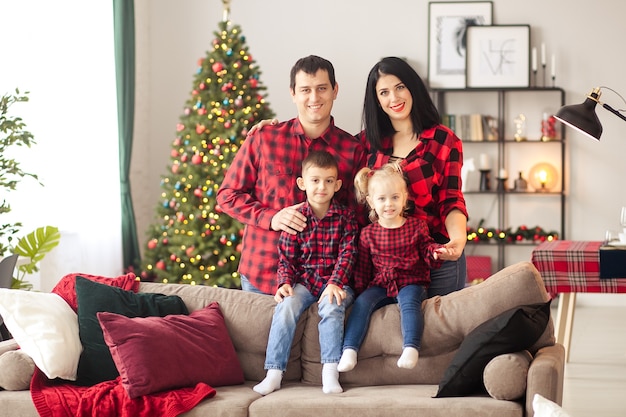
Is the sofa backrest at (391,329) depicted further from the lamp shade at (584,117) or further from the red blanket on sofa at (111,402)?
the lamp shade at (584,117)

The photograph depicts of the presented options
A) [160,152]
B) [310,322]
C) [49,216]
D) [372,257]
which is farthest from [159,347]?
[160,152]

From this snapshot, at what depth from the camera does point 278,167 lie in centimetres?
362

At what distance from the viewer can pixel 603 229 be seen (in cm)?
833

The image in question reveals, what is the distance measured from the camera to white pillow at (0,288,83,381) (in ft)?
10.5

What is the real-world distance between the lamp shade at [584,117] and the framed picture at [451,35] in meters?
4.01

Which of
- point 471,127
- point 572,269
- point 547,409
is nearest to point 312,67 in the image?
point 547,409

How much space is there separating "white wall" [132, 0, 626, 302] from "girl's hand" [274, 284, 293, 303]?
495 centimetres

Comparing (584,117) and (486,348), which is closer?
(486,348)

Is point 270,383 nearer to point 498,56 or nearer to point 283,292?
point 283,292

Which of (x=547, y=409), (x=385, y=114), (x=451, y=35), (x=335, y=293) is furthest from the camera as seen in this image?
(x=451, y=35)

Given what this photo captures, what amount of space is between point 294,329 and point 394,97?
997mm

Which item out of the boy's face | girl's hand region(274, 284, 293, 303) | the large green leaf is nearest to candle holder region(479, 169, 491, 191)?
the large green leaf

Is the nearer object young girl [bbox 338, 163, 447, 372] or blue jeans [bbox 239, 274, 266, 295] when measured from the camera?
young girl [bbox 338, 163, 447, 372]

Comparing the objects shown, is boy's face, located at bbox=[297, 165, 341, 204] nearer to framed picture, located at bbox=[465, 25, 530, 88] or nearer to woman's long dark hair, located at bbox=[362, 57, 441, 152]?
woman's long dark hair, located at bbox=[362, 57, 441, 152]
